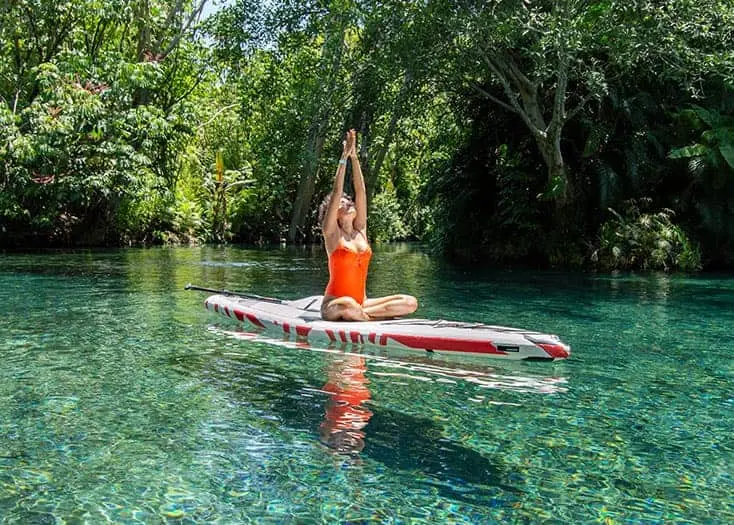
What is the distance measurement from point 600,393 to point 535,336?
2.50 ft

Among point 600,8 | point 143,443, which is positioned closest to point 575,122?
point 600,8

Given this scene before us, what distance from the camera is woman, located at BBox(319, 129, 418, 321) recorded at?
26.1ft

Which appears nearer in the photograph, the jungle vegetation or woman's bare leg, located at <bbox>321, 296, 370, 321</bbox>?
woman's bare leg, located at <bbox>321, 296, 370, 321</bbox>

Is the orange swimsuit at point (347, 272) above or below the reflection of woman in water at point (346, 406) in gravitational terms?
above

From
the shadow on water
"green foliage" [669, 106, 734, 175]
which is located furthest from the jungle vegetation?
the shadow on water

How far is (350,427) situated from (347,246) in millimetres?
2939

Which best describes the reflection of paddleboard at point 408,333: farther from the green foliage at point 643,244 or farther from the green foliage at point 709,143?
the green foliage at point 709,143

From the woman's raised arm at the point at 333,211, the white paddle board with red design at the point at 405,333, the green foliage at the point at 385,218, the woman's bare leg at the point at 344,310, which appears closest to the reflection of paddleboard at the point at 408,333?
the white paddle board with red design at the point at 405,333

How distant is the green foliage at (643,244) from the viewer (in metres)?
19.1

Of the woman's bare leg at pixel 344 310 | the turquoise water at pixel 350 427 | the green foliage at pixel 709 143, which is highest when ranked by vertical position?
the green foliage at pixel 709 143

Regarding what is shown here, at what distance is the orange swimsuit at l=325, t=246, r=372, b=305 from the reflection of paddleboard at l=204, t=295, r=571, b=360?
37 cm

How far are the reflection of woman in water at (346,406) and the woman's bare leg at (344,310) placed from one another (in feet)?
1.87

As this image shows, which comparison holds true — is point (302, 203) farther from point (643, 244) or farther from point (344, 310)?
point (344, 310)

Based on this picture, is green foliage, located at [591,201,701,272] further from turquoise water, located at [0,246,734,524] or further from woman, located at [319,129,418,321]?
woman, located at [319,129,418,321]
